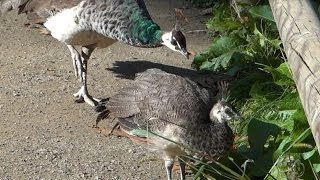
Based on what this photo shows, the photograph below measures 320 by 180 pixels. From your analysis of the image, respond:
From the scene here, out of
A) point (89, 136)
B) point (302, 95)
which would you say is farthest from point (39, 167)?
point (302, 95)

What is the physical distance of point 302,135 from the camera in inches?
122

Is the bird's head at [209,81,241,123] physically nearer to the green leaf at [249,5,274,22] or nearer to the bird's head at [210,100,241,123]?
the bird's head at [210,100,241,123]

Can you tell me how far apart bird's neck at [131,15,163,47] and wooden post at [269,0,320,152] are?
4.85 feet

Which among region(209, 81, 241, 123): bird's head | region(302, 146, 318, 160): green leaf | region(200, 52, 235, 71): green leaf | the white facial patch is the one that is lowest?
region(200, 52, 235, 71): green leaf

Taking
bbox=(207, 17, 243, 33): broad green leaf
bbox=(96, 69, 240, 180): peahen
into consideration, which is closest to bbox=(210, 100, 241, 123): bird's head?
bbox=(96, 69, 240, 180): peahen

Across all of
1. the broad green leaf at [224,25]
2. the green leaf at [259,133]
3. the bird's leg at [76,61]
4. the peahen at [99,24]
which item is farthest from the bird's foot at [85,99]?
the green leaf at [259,133]

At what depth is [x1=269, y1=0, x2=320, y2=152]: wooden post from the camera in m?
2.31

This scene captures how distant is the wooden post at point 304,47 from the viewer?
2.31 metres

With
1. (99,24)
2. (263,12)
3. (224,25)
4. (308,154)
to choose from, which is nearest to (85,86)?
(99,24)

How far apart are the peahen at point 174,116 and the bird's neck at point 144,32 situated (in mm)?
873

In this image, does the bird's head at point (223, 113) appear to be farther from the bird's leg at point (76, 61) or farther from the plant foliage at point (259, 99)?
the bird's leg at point (76, 61)

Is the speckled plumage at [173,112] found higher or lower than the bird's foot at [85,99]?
higher

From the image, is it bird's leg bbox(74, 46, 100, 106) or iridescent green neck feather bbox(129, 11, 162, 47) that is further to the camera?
bird's leg bbox(74, 46, 100, 106)

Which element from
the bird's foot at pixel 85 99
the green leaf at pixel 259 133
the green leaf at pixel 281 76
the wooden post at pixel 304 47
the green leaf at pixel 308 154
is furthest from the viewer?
the bird's foot at pixel 85 99
